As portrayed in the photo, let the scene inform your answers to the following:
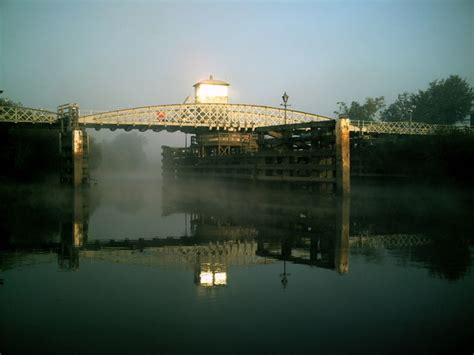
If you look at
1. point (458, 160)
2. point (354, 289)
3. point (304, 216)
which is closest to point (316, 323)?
point (354, 289)

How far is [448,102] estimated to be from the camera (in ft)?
283

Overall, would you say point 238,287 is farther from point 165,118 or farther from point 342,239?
point 165,118

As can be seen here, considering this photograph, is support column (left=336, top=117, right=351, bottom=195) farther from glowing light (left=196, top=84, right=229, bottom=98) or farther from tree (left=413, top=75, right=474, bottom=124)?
tree (left=413, top=75, right=474, bottom=124)

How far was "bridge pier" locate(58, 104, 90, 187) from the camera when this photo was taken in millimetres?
34688

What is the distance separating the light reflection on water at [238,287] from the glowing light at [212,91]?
52534 millimetres

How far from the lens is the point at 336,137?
25.8 meters

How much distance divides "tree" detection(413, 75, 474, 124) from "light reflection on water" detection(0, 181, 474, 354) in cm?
7830

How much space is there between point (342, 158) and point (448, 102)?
7024 cm

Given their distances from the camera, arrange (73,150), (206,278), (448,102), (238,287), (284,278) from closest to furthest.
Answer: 1. (238,287)
2. (206,278)
3. (284,278)
4. (73,150)
5. (448,102)

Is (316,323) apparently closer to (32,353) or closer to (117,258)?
(32,353)

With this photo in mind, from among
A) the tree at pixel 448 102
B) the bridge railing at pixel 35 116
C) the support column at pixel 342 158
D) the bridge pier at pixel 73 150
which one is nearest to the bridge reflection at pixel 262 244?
the support column at pixel 342 158

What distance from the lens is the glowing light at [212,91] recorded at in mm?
67438

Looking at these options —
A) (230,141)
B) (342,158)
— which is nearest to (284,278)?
(342,158)

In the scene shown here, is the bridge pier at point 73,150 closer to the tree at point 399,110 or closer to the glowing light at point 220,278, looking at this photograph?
the glowing light at point 220,278
